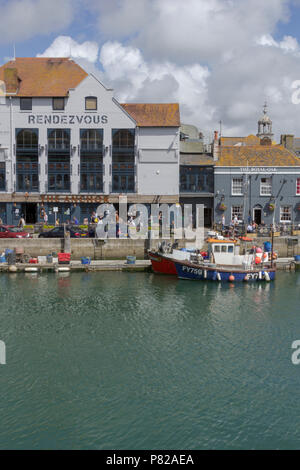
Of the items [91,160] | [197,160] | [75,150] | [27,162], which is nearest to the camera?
[75,150]

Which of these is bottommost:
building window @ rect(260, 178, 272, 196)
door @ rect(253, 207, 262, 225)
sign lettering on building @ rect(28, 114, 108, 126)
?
door @ rect(253, 207, 262, 225)

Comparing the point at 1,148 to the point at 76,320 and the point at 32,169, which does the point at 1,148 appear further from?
the point at 76,320

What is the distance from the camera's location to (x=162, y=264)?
119 ft

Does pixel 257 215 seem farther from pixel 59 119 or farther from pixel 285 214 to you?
pixel 59 119

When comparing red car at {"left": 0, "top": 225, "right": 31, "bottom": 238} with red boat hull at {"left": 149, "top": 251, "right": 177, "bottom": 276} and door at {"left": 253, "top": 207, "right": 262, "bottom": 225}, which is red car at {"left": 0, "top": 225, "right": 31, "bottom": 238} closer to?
red boat hull at {"left": 149, "top": 251, "right": 177, "bottom": 276}

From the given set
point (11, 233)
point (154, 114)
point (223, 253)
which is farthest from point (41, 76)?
point (223, 253)

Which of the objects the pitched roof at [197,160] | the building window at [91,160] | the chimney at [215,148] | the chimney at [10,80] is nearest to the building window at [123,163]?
the building window at [91,160]

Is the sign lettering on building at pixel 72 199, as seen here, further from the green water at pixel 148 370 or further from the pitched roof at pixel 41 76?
the green water at pixel 148 370

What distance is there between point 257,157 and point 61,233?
22.8 m

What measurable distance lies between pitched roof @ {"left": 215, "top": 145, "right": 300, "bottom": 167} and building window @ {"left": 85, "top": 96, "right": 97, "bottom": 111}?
1418cm

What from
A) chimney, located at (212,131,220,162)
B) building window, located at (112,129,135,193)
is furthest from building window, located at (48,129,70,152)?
chimney, located at (212,131,220,162)

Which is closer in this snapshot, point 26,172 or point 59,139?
point 59,139

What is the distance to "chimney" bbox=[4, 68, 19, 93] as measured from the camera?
158 feet
